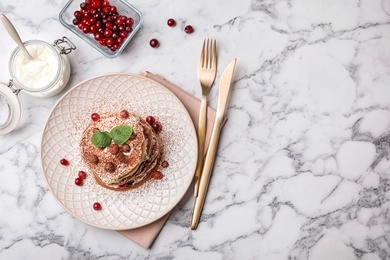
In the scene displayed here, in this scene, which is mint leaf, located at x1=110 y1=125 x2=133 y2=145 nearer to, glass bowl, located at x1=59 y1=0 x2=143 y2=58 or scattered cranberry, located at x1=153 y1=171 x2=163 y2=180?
scattered cranberry, located at x1=153 y1=171 x2=163 y2=180

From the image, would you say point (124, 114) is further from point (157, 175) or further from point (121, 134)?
point (157, 175)

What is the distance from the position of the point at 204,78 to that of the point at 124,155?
0.48m

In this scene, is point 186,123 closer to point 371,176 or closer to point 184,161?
point 184,161

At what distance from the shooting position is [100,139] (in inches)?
76.9

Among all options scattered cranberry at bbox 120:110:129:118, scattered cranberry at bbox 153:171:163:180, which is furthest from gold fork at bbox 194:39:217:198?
scattered cranberry at bbox 120:110:129:118

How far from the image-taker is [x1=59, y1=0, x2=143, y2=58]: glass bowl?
7.13ft

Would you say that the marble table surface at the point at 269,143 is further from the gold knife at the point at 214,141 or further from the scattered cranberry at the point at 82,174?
the scattered cranberry at the point at 82,174

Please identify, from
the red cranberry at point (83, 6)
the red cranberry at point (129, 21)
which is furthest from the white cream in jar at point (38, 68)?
the red cranberry at point (129, 21)

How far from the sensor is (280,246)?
85.5 inches

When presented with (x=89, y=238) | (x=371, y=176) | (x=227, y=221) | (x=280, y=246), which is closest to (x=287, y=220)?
(x=280, y=246)

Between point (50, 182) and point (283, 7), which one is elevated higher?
point (283, 7)

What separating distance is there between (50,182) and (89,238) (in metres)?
0.31

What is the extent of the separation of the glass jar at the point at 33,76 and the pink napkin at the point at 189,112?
350 mm

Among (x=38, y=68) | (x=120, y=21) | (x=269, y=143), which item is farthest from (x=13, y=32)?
(x=269, y=143)
